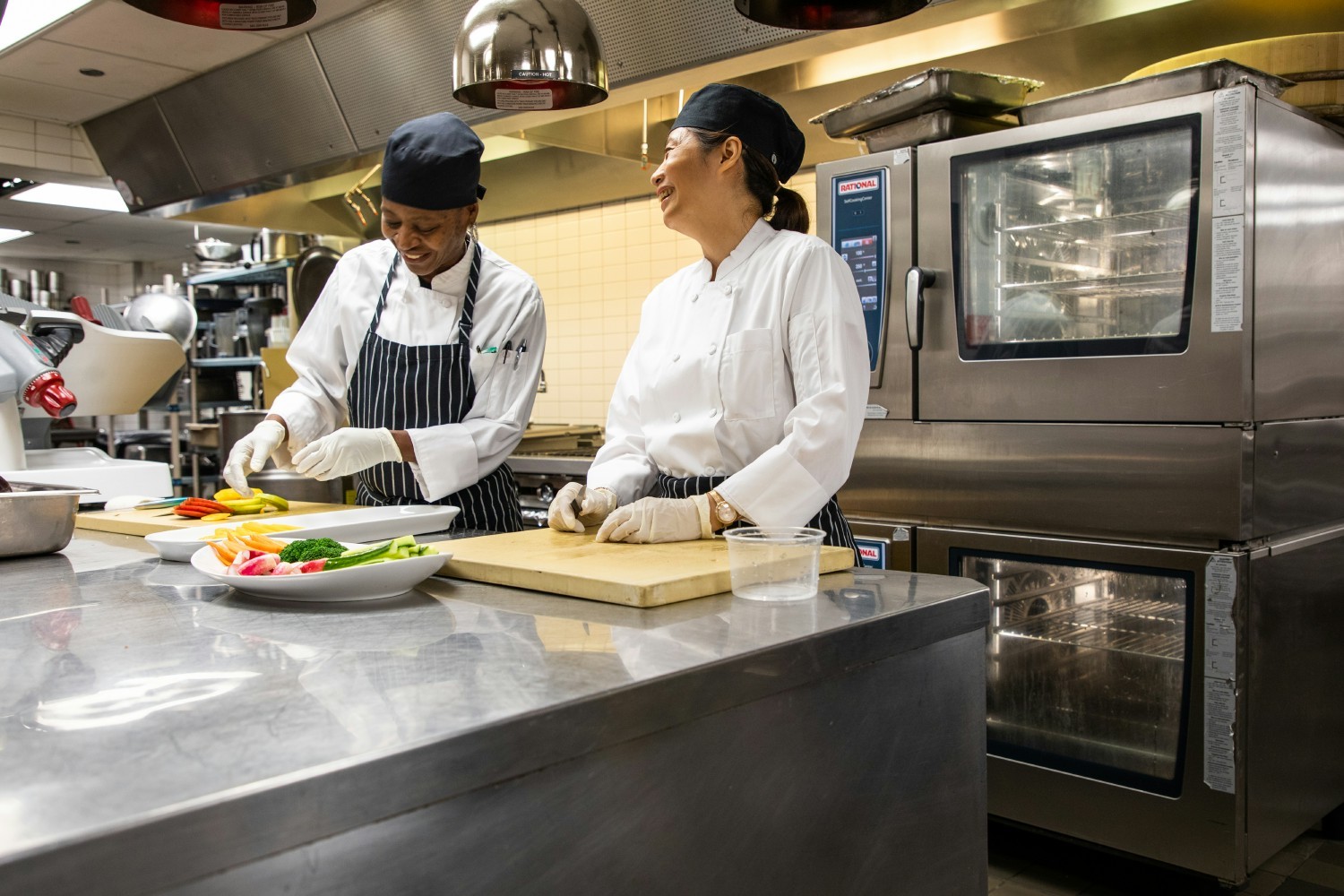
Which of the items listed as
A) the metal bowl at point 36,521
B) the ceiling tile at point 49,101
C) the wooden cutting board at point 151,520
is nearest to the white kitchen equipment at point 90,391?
the wooden cutting board at point 151,520

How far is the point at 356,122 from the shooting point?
439 cm

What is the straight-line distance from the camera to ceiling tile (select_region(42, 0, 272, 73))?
433 centimetres

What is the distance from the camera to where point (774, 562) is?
1335mm

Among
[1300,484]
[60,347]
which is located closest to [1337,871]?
[1300,484]

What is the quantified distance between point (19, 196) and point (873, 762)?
8.52 m

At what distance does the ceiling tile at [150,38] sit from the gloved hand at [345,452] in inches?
113

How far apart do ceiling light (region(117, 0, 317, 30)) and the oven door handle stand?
160 centimetres

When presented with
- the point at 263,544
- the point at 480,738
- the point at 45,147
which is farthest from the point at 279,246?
the point at 480,738

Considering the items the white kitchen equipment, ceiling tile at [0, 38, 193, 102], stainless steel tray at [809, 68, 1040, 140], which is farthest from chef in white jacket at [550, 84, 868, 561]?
ceiling tile at [0, 38, 193, 102]

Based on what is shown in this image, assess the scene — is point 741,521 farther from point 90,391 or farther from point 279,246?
point 279,246

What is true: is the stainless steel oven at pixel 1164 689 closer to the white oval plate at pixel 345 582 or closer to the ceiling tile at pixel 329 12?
the white oval plate at pixel 345 582

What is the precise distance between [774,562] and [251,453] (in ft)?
4.58

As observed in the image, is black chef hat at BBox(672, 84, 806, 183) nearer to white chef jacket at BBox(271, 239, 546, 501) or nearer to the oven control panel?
white chef jacket at BBox(271, 239, 546, 501)

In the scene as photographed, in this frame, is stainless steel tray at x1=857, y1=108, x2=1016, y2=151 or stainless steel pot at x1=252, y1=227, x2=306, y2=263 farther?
stainless steel pot at x1=252, y1=227, x2=306, y2=263
